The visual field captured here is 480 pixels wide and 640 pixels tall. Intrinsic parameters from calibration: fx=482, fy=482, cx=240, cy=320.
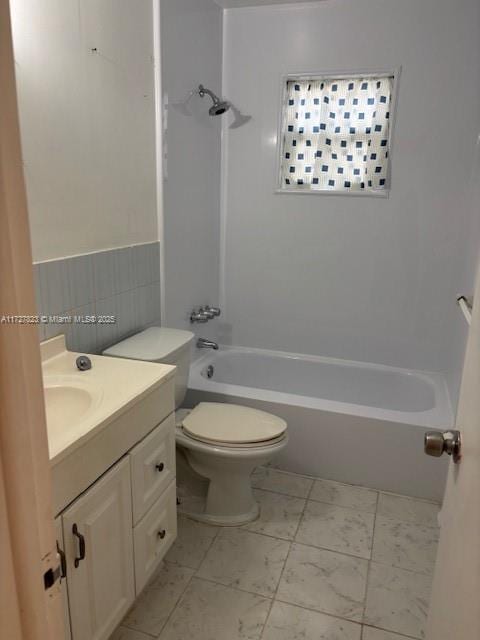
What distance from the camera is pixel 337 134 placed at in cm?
281

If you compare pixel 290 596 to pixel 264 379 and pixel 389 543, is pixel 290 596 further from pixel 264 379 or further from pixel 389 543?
pixel 264 379

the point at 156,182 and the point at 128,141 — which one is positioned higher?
the point at 128,141

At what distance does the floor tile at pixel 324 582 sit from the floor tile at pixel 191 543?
34 centimetres

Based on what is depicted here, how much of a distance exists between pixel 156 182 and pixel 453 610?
77.9 inches

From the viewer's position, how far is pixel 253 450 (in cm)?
193

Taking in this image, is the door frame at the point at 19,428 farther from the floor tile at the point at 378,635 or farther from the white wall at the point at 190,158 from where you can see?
the white wall at the point at 190,158

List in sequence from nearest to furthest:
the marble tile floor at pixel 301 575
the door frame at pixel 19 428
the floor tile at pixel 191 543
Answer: the door frame at pixel 19 428
the marble tile floor at pixel 301 575
the floor tile at pixel 191 543

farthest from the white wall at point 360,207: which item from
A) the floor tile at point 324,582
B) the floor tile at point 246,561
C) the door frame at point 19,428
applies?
the door frame at point 19,428

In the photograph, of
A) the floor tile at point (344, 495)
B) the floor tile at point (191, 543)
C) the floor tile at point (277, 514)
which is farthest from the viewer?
the floor tile at point (344, 495)

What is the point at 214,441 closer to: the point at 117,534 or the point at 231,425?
the point at 231,425

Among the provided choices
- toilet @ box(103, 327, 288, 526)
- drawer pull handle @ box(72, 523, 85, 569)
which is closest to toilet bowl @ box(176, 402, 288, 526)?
toilet @ box(103, 327, 288, 526)

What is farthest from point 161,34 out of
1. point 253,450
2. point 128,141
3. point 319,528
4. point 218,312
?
point 319,528

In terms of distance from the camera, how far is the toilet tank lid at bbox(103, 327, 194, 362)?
1859 mm

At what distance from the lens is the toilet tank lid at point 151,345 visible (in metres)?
1.86
